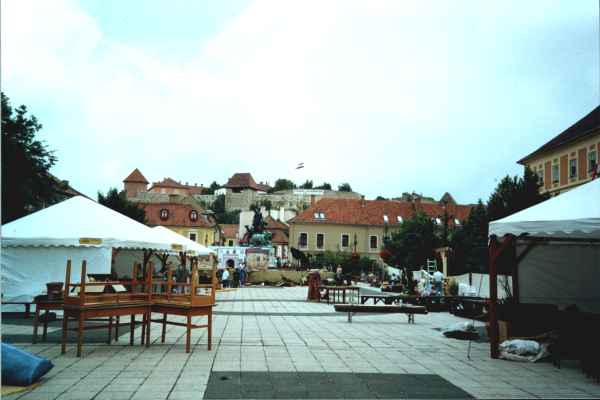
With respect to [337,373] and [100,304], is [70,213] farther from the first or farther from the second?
[337,373]

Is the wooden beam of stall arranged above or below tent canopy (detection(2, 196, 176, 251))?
below

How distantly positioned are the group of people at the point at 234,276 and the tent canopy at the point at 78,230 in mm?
22056

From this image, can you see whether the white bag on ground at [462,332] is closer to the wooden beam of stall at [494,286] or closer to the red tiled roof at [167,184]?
the wooden beam of stall at [494,286]

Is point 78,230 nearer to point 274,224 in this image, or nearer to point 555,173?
point 555,173

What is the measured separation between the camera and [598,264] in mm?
14133

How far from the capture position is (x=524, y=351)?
9.73m

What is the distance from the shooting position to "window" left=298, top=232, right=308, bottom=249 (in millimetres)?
73562

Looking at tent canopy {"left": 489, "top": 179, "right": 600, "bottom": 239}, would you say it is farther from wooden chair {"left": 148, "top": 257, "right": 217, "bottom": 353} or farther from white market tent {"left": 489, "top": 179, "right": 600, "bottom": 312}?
wooden chair {"left": 148, "top": 257, "right": 217, "bottom": 353}

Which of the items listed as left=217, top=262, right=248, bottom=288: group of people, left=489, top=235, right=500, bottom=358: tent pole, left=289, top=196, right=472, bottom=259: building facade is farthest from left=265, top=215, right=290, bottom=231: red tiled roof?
left=489, top=235, right=500, bottom=358: tent pole

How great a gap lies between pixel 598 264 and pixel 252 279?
1191 inches

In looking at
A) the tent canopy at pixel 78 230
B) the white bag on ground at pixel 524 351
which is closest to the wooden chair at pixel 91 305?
the tent canopy at pixel 78 230

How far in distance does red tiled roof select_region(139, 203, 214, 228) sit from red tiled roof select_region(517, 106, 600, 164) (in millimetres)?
45506

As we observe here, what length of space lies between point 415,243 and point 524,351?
3976 centimetres

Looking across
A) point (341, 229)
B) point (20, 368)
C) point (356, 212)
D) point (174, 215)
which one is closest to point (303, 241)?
point (341, 229)
